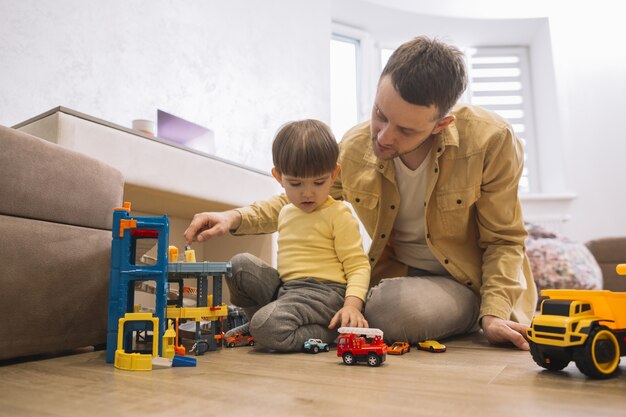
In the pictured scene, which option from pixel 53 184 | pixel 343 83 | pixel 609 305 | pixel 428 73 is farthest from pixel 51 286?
pixel 343 83

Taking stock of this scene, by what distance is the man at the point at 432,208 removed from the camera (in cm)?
100

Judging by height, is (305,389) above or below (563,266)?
below

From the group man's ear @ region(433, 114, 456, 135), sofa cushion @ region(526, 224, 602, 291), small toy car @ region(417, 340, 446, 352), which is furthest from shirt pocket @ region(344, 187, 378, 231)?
sofa cushion @ region(526, 224, 602, 291)

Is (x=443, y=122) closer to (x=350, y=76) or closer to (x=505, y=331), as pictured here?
(x=505, y=331)

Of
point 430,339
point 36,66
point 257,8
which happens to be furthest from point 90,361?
point 257,8

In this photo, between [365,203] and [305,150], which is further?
[365,203]

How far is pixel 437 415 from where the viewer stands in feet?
1.69

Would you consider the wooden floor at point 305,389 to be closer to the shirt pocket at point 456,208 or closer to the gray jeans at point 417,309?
the gray jeans at point 417,309

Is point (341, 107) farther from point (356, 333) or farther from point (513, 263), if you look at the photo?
point (356, 333)

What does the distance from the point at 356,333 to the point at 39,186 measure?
60 centimetres

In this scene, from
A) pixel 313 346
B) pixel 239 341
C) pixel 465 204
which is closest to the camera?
pixel 313 346

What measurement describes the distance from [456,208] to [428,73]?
36 centimetres

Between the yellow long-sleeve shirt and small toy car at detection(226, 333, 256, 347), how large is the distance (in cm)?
15

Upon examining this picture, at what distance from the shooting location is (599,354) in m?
0.71
